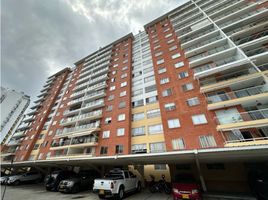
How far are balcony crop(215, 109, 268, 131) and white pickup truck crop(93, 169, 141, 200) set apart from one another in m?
10.5

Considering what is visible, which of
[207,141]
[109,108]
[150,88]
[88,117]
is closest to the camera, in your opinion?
[207,141]

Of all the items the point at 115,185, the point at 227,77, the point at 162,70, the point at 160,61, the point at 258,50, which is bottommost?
the point at 115,185

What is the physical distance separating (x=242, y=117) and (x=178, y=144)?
7134 mm

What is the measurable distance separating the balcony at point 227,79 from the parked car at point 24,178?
29885 millimetres

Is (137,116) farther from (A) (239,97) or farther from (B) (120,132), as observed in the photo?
(A) (239,97)

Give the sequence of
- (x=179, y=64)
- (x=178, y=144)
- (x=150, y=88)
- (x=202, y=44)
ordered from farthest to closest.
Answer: (x=150, y=88), (x=202, y=44), (x=179, y=64), (x=178, y=144)

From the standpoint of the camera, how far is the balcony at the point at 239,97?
13.6m

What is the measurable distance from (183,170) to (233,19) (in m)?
26.4

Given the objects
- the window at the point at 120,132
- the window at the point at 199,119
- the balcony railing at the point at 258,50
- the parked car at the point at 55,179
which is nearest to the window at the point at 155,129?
the window at the point at 120,132

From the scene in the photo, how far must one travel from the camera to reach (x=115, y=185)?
33.3ft

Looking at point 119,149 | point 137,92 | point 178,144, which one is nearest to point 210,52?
point 137,92

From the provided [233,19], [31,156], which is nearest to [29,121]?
[31,156]

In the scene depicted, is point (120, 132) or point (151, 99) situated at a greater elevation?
point (151, 99)

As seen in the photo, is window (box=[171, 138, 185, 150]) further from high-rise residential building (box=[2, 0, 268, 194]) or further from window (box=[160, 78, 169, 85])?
window (box=[160, 78, 169, 85])
